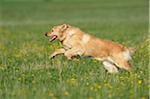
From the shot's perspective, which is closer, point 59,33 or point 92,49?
point 92,49

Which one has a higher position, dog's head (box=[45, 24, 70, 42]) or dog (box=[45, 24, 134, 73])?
dog's head (box=[45, 24, 70, 42])

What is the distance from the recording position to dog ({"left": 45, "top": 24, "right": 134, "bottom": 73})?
1253cm

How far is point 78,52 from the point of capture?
1281cm

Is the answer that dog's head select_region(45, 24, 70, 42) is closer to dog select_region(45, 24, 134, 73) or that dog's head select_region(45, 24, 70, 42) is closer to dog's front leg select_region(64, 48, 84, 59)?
dog select_region(45, 24, 134, 73)

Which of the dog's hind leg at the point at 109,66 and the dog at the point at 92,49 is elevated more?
the dog at the point at 92,49

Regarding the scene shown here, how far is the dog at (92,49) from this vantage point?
41.1 ft

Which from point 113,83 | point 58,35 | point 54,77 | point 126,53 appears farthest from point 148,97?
point 58,35

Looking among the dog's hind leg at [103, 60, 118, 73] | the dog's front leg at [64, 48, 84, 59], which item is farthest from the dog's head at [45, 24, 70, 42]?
the dog's hind leg at [103, 60, 118, 73]

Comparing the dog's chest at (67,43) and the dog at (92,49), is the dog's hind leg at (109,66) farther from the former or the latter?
the dog's chest at (67,43)

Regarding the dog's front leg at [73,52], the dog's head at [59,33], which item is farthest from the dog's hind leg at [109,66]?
the dog's head at [59,33]

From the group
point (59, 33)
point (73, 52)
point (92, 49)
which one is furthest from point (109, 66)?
point (59, 33)

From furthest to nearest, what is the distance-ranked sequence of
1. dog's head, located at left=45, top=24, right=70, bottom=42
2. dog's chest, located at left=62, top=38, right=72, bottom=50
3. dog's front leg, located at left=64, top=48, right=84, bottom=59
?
dog's head, located at left=45, top=24, right=70, bottom=42, dog's chest, located at left=62, top=38, right=72, bottom=50, dog's front leg, located at left=64, top=48, right=84, bottom=59

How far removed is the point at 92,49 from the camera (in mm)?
12906

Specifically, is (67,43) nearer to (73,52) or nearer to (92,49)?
(73,52)
